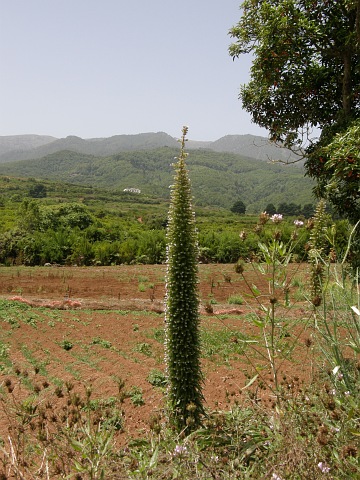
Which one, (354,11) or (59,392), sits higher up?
(354,11)

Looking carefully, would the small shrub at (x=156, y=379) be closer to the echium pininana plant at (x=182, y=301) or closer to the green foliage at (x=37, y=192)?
the echium pininana plant at (x=182, y=301)

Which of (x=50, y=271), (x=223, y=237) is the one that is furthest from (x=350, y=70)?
(x=223, y=237)

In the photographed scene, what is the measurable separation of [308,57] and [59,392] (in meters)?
6.02

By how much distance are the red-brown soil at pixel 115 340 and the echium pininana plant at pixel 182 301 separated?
0.24 metres

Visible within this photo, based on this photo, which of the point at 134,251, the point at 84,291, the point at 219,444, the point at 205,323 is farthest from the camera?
the point at 134,251

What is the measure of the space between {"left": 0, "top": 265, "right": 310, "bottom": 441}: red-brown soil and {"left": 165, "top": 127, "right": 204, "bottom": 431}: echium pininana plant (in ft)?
0.77

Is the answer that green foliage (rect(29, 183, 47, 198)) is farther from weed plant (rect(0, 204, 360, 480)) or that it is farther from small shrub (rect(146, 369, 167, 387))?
weed plant (rect(0, 204, 360, 480))

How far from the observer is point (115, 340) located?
8.77 m

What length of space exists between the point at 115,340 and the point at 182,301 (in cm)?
566

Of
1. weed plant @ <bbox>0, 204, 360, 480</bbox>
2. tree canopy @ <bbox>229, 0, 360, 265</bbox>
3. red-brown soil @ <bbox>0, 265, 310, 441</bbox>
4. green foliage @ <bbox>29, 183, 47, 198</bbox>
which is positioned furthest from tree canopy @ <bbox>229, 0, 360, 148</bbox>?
green foliage @ <bbox>29, 183, 47, 198</bbox>

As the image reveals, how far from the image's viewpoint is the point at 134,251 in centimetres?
2336

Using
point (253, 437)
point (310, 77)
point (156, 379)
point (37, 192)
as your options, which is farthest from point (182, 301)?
point (37, 192)

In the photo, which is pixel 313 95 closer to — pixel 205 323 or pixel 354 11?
pixel 354 11

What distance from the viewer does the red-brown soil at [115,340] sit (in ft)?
19.2
